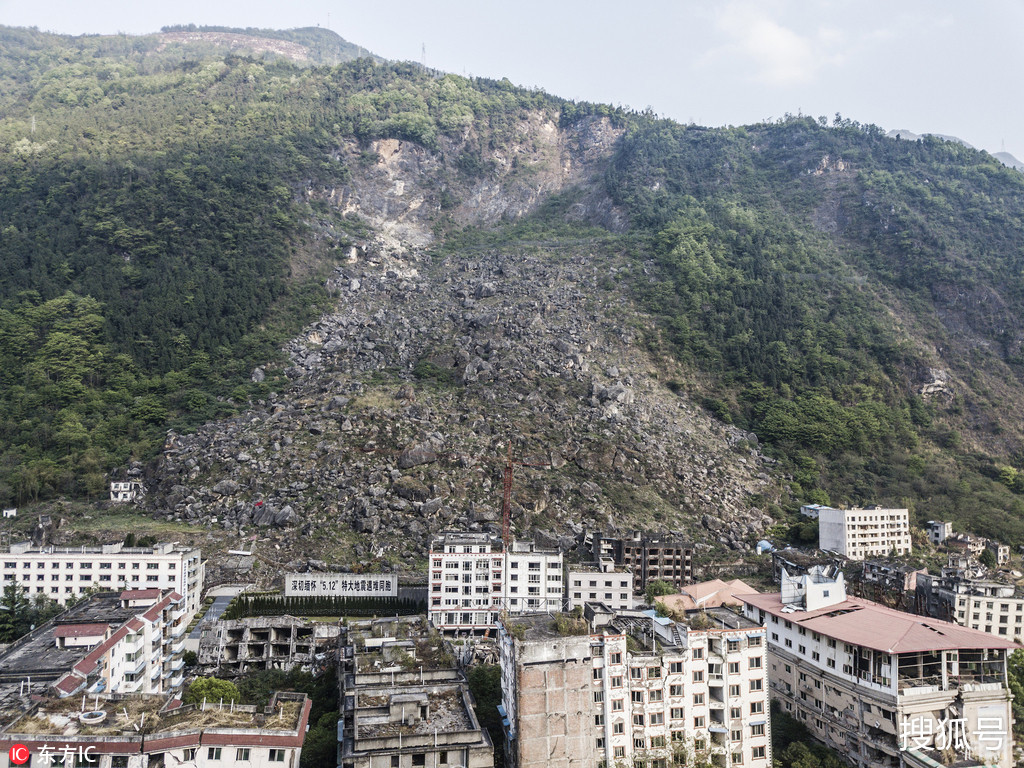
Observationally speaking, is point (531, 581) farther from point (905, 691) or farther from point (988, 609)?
point (988, 609)

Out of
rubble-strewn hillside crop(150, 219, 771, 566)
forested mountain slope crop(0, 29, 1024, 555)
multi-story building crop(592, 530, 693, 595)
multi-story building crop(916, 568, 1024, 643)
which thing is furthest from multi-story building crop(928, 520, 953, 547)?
multi-story building crop(592, 530, 693, 595)

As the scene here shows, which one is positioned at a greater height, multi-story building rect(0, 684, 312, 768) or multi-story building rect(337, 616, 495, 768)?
multi-story building rect(0, 684, 312, 768)

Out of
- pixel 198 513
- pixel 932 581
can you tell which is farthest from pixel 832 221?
pixel 198 513

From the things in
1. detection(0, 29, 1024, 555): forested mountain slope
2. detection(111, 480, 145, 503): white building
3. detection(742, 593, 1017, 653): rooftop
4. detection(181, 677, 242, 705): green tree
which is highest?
detection(0, 29, 1024, 555): forested mountain slope

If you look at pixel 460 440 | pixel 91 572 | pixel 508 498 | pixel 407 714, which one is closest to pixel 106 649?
pixel 407 714

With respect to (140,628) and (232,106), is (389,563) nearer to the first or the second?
(140,628)

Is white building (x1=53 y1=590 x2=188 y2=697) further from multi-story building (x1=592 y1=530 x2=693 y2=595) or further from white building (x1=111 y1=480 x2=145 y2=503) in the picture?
multi-story building (x1=592 y1=530 x2=693 y2=595)

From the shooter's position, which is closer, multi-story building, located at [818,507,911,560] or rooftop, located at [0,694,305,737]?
rooftop, located at [0,694,305,737]
